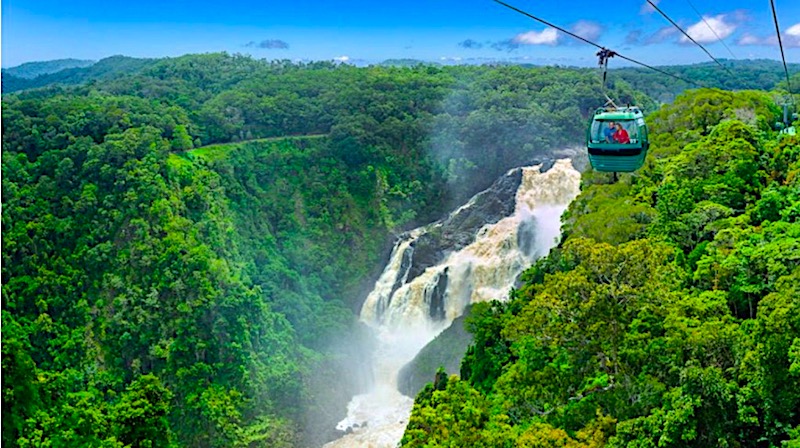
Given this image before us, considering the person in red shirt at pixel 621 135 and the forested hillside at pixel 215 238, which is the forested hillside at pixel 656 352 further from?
the forested hillside at pixel 215 238

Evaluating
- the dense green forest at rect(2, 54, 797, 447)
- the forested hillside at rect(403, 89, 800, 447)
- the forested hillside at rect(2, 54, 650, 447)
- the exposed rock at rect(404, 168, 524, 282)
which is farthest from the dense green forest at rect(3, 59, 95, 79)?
the forested hillside at rect(403, 89, 800, 447)

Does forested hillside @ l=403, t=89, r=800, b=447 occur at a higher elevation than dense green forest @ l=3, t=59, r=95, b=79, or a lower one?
lower

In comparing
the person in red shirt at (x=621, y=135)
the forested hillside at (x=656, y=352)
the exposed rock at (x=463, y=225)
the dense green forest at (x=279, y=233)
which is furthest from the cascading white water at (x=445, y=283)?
the person in red shirt at (x=621, y=135)

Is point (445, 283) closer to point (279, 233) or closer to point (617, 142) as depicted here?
point (279, 233)

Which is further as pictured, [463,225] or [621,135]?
[463,225]

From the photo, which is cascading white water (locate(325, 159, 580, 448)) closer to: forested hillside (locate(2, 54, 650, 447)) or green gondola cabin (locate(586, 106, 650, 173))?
forested hillside (locate(2, 54, 650, 447))

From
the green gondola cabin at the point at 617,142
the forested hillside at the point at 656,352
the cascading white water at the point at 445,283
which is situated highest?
the green gondola cabin at the point at 617,142

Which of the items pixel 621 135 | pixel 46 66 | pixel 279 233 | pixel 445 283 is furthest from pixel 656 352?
pixel 46 66
